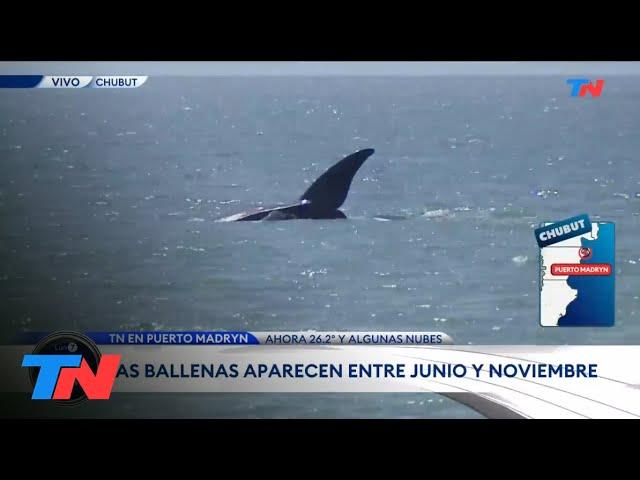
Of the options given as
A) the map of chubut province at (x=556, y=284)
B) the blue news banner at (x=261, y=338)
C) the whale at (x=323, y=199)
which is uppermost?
the whale at (x=323, y=199)

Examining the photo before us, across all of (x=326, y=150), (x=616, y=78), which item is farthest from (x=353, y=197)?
(x=616, y=78)

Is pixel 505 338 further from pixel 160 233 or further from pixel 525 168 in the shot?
pixel 160 233

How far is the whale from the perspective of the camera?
610 cm

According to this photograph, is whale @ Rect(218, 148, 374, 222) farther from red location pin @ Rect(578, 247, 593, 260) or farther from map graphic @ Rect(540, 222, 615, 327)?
red location pin @ Rect(578, 247, 593, 260)

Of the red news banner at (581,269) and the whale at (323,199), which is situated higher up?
the whale at (323,199)

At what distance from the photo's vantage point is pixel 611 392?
6.08m

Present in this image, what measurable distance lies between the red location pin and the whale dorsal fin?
4.10 feet

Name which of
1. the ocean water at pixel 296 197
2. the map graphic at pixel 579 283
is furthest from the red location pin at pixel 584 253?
the ocean water at pixel 296 197

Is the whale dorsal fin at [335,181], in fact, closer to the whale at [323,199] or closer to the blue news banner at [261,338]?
the whale at [323,199]

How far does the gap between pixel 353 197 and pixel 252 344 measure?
0.97 meters

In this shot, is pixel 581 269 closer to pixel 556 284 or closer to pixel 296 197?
pixel 556 284

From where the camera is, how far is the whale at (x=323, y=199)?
610 centimetres
